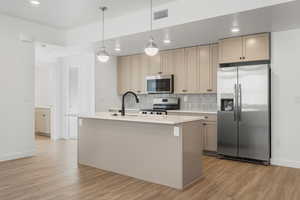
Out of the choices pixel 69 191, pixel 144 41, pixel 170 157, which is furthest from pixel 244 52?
pixel 69 191

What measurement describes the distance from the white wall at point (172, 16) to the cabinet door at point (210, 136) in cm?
226

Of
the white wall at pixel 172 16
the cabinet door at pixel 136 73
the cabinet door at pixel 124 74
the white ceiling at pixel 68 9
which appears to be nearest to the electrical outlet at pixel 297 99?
the white wall at pixel 172 16

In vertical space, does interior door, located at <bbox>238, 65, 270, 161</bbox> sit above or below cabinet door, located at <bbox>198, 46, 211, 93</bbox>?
below

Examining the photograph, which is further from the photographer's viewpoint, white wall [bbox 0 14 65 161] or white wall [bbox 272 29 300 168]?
white wall [bbox 0 14 65 161]

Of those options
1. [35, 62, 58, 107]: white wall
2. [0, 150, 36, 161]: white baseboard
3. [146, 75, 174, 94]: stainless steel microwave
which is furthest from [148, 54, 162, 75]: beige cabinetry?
[0, 150, 36, 161]: white baseboard

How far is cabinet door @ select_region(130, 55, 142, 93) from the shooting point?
651cm

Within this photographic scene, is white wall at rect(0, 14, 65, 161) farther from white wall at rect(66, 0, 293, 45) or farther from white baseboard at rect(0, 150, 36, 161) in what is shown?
white wall at rect(66, 0, 293, 45)

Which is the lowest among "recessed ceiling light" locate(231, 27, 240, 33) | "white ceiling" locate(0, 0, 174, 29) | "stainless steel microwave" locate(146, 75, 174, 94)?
"stainless steel microwave" locate(146, 75, 174, 94)

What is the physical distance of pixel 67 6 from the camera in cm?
403

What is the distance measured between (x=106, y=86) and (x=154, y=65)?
150cm

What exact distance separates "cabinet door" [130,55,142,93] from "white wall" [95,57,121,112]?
58 cm

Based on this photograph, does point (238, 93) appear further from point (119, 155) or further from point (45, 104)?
point (45, 104)

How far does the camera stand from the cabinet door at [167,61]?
590 centimetres

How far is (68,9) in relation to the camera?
13.7 feet
